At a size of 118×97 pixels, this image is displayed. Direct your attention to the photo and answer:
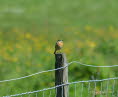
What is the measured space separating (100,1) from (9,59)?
10.2 m

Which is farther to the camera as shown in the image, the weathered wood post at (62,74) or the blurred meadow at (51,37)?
the blurred meadow at (51,37)

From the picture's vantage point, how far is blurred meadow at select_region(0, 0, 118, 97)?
802 cm

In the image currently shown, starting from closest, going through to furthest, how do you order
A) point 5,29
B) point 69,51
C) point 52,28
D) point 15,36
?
point 69,51, point 15,36, point 5,29, point 52,28

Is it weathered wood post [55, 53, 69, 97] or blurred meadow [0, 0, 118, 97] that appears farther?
blurred meadow [0, 0, 118, 97]

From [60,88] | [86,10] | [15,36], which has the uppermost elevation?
[86,10]

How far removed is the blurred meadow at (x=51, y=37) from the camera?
8.02 meters

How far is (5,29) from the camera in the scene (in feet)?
45.0

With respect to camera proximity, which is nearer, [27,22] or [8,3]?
[27,22]

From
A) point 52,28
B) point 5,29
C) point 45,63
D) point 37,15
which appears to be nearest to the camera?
point 45,63

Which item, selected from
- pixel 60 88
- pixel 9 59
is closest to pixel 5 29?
pixel 9 59

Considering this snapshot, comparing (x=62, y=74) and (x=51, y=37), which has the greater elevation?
(x=51, y=37)

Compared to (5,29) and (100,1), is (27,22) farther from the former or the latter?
(100,1)

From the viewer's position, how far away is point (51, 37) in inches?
515

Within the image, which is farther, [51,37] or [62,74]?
[51,37]
